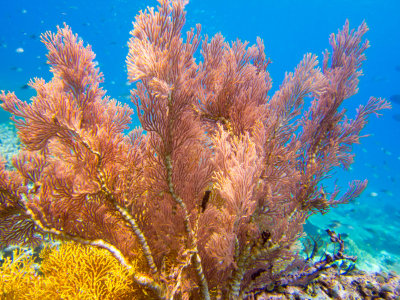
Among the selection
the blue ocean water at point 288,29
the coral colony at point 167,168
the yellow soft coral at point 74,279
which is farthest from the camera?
the blue ocean water at point 288,29

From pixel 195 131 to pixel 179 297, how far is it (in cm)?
186

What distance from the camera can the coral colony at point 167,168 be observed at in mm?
1836

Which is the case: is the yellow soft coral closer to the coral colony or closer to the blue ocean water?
the coral colony

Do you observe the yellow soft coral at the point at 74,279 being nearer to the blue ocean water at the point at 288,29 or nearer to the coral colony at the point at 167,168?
the coral colony at the point at 167,168

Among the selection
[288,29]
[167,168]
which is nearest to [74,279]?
[167,168]

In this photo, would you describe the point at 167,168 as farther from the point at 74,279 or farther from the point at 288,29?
the point at 288,29

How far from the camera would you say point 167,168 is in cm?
204

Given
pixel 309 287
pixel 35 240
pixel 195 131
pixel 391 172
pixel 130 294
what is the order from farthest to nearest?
pixel 391 172, pixel 309 287, pixel 35 240, pixel 130 294, pixel 195 131

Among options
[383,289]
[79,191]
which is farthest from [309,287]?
[79,191]

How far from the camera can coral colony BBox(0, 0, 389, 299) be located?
184 centimetres

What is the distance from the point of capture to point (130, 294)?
2363mm

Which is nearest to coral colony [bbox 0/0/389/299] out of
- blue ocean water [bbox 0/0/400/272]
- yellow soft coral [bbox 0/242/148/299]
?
yellow soft coral [bbox 0/242/148/299]

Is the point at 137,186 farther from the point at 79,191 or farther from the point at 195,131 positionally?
the point at 195,131

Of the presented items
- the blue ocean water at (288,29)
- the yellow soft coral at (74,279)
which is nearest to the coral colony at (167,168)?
the yellow soft coral at (74,279)
